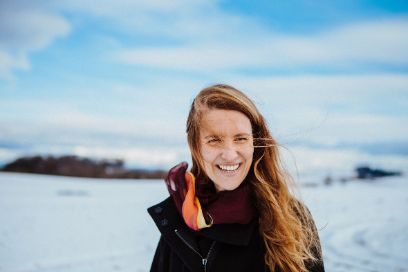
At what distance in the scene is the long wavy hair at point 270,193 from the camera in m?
2.00

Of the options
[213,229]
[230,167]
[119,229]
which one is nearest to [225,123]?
[230,167]

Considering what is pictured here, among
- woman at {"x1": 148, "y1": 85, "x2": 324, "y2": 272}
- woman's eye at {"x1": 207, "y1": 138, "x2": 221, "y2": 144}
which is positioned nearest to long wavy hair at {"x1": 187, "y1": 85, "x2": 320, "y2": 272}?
woman at {"x1": 148, "y1": 85, "x2": 324, "y2": 272}

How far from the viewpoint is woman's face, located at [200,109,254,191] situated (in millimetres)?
1996

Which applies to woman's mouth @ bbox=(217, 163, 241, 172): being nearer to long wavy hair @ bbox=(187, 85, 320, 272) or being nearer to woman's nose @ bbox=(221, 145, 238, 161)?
woman's nose @ bbox=(221, 145, 238, 161)

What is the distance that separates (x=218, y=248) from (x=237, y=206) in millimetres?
261

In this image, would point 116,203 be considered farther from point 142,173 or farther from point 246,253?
point 246,253

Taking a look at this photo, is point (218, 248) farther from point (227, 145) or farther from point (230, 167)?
point (227, 145)

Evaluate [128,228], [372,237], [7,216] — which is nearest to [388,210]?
[372,237]

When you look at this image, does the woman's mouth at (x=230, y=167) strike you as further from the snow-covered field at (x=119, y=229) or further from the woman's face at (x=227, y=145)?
the snow-covered field at (x=119, y=229)

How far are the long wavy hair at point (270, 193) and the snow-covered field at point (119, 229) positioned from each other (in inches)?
7.0

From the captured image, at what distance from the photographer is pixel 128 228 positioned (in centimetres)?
708

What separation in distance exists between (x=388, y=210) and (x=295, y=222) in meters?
7.04

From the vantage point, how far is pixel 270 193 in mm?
2082

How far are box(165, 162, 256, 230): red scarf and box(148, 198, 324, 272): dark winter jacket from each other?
45mm
